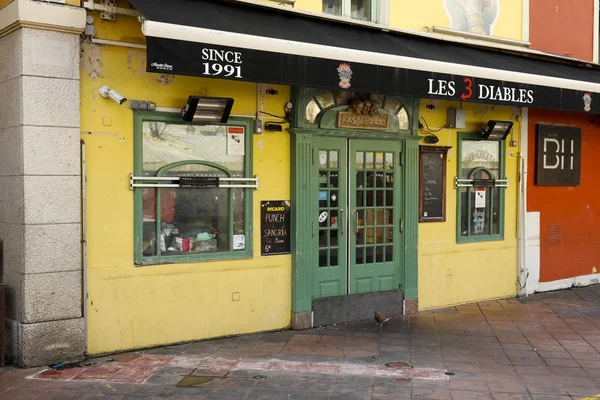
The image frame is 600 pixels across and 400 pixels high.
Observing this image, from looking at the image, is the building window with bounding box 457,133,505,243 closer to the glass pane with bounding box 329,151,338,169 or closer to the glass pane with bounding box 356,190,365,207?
the glass pane with bounding box 356,190,365,207

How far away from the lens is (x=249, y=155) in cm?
809

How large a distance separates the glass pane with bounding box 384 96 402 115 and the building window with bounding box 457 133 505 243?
1.45 meters

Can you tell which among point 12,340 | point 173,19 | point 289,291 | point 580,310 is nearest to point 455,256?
point 580,310

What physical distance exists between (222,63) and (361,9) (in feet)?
11.2

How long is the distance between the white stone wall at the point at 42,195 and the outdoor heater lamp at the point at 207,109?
1.23 meters

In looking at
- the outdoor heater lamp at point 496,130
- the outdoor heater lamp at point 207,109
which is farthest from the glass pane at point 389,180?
the outdoor heater lamp at point 207,109

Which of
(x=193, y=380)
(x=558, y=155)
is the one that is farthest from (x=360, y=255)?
(x=558, y=155)

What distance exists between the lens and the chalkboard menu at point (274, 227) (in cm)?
823

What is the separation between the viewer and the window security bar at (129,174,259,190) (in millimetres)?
7320

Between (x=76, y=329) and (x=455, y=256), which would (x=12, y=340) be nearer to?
(x=76, y=329)

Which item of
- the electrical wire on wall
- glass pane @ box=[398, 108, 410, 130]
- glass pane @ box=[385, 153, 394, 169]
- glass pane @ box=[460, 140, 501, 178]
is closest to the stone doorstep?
glass pane @ box=[385, 153, 394, 169]

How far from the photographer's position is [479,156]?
1044 cm

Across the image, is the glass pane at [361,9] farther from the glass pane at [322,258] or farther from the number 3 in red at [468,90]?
the glass pane at [322,258]

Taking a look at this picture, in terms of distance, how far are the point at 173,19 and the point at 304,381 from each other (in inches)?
153
